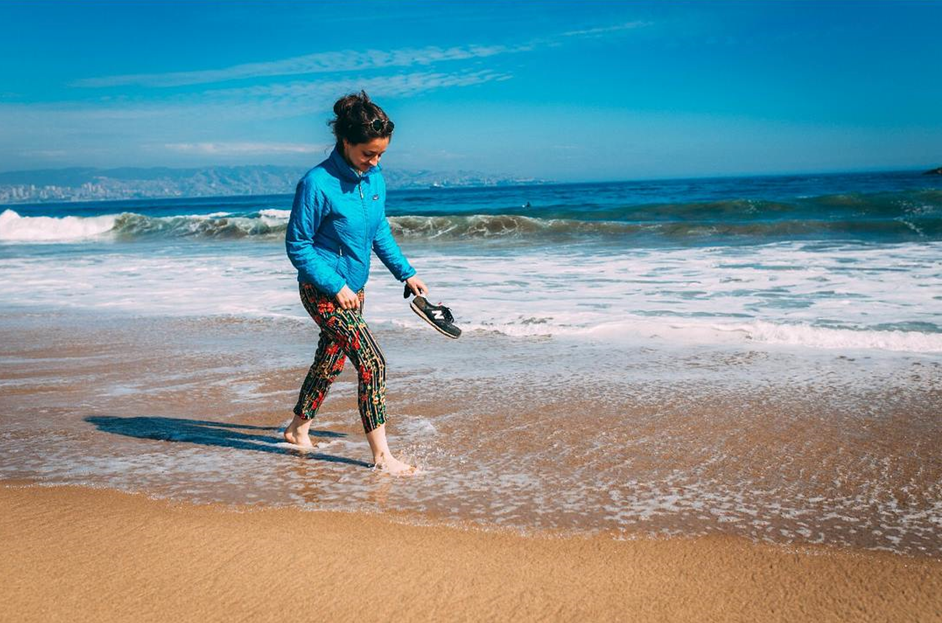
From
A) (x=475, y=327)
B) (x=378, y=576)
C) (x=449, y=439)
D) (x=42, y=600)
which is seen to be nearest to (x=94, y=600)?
(x=42, y=600)

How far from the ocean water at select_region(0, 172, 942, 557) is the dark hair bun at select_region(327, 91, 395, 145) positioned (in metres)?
1.58

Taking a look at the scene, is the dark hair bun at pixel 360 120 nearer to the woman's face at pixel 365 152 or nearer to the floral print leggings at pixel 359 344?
the woman's face at pixel 365 152

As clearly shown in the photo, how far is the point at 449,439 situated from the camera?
14.4 ft

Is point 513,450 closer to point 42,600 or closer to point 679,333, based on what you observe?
point 42,600

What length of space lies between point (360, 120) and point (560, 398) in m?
2.47

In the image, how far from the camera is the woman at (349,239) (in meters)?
3.50

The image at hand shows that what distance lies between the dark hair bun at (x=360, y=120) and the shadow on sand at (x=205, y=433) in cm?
165

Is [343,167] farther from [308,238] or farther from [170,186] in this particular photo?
[170,186]

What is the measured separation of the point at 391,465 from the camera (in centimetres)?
383

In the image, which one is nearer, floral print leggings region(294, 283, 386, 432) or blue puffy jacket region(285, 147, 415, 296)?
blue puffy jacket region(285, 147, 415, 296)

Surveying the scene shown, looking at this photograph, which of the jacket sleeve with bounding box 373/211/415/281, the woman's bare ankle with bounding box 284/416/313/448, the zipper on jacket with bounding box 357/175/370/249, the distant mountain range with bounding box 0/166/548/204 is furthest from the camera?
the distant mountain range with bounding box 0/166/548/204

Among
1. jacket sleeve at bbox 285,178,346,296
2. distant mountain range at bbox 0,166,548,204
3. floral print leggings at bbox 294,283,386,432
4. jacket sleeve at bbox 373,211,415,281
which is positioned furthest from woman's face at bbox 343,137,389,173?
distant mountain range at bbox 0,166,548,204

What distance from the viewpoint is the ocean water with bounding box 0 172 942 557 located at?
11.4 feet

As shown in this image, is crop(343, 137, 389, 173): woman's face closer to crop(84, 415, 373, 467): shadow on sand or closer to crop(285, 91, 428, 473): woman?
crop(285, 91, 428, 473): woman
